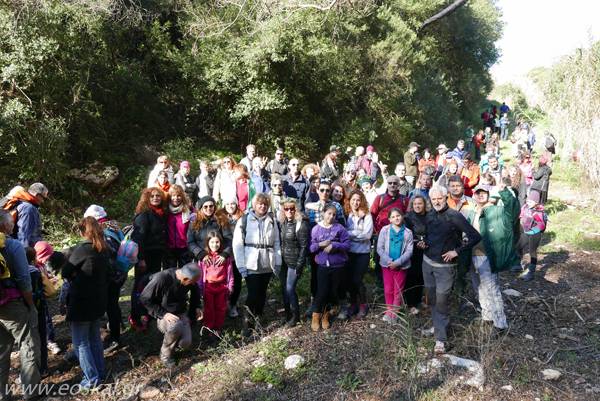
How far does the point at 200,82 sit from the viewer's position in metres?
13.7

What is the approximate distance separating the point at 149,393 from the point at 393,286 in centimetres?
297

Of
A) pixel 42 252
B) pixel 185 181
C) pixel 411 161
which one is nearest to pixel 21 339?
pixel 42 252

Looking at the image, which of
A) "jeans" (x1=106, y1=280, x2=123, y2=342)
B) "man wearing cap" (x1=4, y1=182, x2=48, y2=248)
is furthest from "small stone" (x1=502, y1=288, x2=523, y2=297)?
"man wearing cap" (x1=4, y1=182, x2=48, y2=248)

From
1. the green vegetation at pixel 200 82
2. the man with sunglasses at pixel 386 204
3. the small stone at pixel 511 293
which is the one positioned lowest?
the small stone at pixel 511 293

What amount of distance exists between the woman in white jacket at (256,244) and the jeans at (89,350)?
1.61m

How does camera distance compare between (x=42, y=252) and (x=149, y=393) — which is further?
(x=42, y=252)

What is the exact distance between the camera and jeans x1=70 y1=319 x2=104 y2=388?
4180 mm

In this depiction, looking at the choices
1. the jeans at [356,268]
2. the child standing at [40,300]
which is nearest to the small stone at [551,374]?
the jeans at [356,268]

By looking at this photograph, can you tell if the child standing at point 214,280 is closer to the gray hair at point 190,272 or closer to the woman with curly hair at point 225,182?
the gray hair at point 190,272

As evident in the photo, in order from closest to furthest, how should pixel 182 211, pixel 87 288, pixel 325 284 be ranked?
1. pixel 87 288
2. pixel 325 284
3. pixel 182 211

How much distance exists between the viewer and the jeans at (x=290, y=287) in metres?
5.17

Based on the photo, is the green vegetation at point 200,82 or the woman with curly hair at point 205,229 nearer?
the woman with curly hair at point 205,229

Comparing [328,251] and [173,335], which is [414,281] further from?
[173,335]

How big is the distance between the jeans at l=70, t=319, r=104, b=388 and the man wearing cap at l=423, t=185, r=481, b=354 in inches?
137
